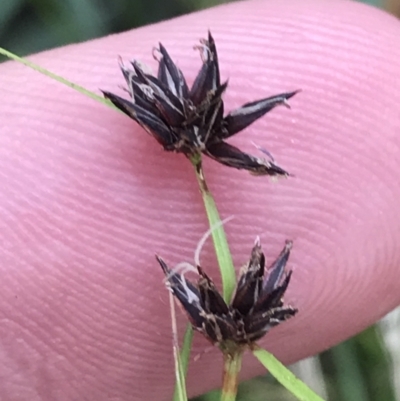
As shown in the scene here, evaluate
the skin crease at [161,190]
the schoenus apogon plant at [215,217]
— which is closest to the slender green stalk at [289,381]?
the schoenus apogon plant at [215,217]

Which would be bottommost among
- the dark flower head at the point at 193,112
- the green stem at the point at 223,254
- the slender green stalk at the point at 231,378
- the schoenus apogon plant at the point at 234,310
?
the slender green stalk at the point at 231,378

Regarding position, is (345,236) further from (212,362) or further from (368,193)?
(212,362)

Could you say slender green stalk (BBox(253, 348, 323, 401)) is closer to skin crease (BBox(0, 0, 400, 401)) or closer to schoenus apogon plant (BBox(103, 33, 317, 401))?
schoenus apogon plant (BBox(103, 33, 317, 401))

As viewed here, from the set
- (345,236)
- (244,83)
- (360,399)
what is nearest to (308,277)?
(345,236)

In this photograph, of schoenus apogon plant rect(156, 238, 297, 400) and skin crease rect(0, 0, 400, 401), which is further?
skin crease rect(0, 0, 400, 401)

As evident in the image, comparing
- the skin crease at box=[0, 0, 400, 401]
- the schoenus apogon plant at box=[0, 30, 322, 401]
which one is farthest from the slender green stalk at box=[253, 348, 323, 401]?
the skin crease at box=[0, 0, 400, 401]

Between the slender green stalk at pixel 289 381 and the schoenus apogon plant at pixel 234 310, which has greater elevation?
the schoenus apogon plant at pixel 234 310

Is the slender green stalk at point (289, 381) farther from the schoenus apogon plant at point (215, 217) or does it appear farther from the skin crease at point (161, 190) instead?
the skin crease at point (161, 190)

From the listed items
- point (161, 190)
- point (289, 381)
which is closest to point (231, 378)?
point (289, 381)

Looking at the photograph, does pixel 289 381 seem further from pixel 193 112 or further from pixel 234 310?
pixel 193 112
